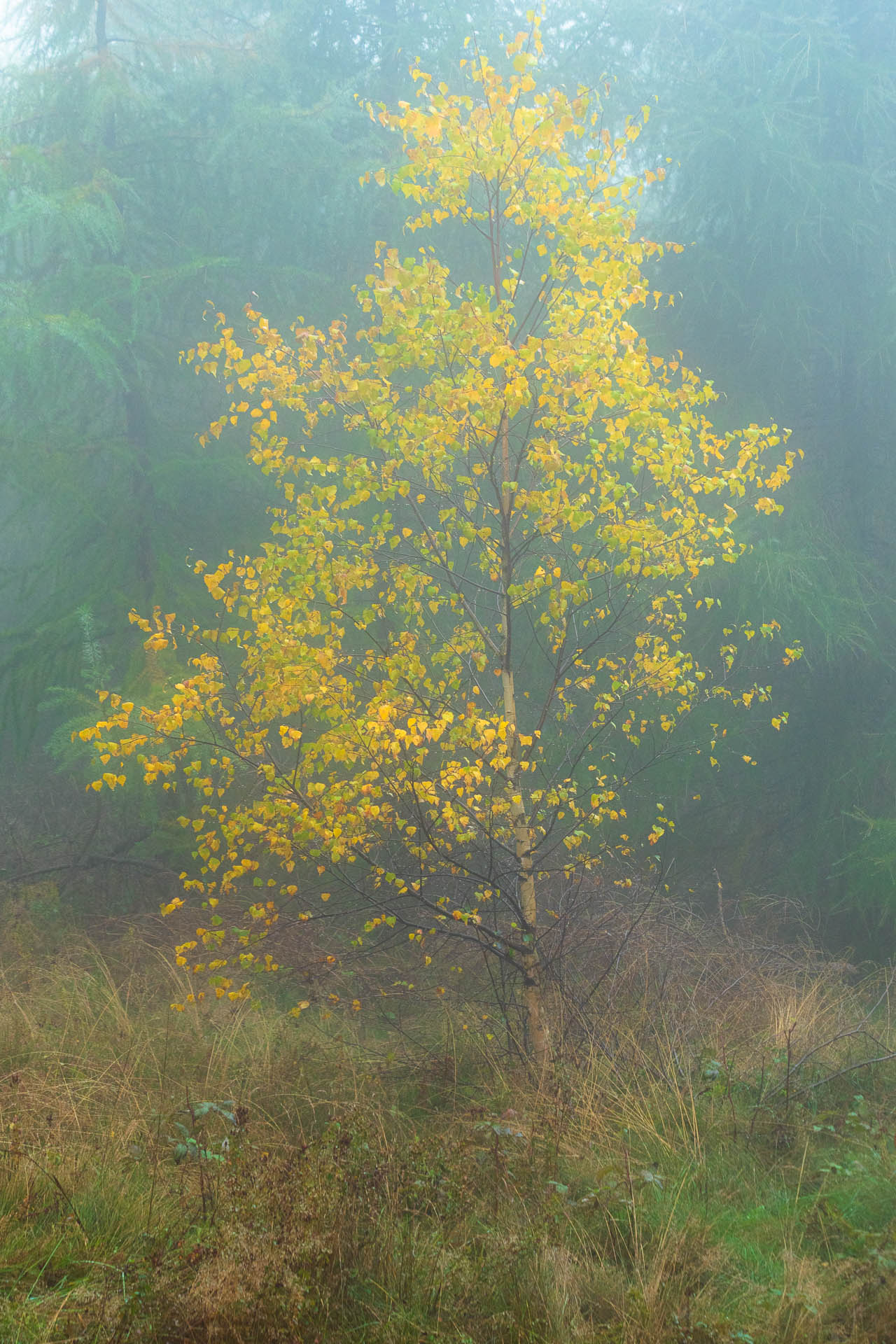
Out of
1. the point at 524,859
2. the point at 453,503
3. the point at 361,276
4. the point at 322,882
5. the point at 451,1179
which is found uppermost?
the point at 361,276

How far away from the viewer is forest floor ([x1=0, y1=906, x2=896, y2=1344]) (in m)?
2.41

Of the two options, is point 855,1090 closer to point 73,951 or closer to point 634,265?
point 634,265

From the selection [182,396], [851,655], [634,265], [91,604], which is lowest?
[851,655]

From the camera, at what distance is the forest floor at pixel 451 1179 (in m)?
2.41

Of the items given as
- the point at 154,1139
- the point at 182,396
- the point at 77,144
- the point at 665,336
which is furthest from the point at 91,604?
the point at 665,336

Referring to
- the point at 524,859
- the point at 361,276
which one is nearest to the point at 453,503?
the point at 524,859

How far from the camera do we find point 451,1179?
119 inches

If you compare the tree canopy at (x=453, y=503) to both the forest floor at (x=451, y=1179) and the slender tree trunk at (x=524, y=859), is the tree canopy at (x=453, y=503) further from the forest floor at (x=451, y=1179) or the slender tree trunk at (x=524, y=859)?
the forest floor at (x=451, y=1179)

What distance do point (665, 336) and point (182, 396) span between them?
4228mm

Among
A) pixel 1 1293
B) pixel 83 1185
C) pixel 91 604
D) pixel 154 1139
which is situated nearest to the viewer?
pixel 1 1293

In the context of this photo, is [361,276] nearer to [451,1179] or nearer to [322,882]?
[322,882]

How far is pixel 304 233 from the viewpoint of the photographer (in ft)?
27.7

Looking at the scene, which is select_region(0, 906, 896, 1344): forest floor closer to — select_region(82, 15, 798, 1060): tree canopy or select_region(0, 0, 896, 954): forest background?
select_region(82, 15, 798, 1060): tree canopy

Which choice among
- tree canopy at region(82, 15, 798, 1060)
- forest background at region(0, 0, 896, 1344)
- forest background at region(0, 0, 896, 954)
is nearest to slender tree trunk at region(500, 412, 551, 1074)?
tree canopy at region(82, 15, 798, 1060)
